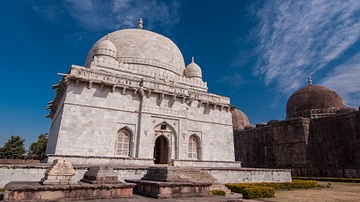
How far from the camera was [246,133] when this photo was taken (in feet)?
115

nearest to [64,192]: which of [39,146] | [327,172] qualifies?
[327,172]

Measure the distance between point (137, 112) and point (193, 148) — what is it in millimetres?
→ 6391

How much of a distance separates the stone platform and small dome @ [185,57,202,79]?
63.8 ft

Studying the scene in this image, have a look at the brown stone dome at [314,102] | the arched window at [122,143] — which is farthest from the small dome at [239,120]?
→ the arched window at [122,143]

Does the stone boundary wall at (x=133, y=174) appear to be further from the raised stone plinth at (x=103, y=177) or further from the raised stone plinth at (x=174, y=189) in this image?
the raised stone plinth at (x=174, y=189)

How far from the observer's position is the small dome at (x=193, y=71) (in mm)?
26016

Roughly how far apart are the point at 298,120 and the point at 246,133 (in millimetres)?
8301

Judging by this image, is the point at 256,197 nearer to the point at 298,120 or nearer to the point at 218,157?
the point at 218,157

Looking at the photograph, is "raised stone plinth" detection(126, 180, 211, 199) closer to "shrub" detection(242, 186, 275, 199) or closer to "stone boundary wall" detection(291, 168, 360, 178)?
"shrub" detection(242, 186, 275, 199)

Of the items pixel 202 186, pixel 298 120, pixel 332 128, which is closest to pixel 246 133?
pixel 298 120

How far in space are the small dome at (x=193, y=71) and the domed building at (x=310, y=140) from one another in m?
13.5

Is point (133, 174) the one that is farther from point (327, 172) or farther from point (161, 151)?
point (327, 172)

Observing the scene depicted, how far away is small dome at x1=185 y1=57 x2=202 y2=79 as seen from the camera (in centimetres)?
2602

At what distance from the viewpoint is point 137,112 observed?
18969 millimetres
